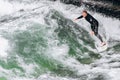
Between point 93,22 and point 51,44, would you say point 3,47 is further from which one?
point 93,22

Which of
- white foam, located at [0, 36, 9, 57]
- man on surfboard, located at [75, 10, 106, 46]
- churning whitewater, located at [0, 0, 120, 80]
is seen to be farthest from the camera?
man on surfboard, located at [75, 10, 106, 46]

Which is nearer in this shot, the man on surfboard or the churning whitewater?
the churning whitewater

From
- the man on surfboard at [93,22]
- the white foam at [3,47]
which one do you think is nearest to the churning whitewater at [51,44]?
the white foam at [3,47]

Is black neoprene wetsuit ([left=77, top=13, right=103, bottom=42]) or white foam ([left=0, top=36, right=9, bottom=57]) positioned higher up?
black neoprene wetsuit ([left=77, top=13, right=103, bottom=42])

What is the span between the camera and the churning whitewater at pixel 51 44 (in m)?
13.8

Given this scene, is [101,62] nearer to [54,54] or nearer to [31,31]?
[54,54]

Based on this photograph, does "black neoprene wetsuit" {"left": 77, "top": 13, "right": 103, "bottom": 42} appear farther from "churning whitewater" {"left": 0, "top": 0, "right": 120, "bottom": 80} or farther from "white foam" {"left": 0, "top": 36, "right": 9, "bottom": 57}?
"white foam" {"left": 0, "top": 36, "right": 9, "bottom": 57}

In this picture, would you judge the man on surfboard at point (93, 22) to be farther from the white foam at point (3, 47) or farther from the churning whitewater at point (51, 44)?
the white foam at point (3, 47)

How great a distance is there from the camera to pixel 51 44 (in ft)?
51.7

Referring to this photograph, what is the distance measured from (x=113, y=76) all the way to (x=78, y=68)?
155 centimetres

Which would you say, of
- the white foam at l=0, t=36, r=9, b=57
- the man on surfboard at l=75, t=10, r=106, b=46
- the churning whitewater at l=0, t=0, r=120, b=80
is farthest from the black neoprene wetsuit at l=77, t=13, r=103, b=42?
the white foam at l=0, t=36, r=9, b=57

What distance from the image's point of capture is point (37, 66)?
1436cm

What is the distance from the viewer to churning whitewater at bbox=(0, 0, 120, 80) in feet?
45.1

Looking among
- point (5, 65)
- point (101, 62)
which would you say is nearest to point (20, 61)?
point (5, 65)
